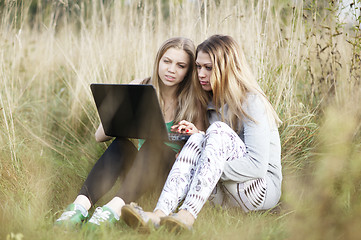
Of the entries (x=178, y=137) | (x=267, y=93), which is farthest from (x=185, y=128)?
(x=267, y=93)

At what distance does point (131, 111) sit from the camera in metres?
1.71

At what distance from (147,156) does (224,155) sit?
1.29 ft

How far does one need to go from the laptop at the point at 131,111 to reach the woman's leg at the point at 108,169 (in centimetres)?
12

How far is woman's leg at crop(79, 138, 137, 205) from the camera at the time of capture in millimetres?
1812

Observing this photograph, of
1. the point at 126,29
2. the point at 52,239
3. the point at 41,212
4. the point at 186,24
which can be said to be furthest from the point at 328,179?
the point at 126,29

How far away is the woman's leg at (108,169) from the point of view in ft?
5.94

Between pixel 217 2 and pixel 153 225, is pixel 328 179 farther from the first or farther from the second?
pixel 217 2

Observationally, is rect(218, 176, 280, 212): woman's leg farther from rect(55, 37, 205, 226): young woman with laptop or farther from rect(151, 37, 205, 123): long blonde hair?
rect(151, 37, 205, 123): long blonde hair

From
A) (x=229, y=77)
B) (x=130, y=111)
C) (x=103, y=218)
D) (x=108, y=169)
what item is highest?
(x=229, y=77)

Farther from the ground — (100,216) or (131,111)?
(131,111)

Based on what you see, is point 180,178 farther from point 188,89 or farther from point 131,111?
point 188,89

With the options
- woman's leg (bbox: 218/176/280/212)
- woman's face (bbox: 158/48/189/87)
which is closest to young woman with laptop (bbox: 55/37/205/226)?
woman's face (bbox: 158/48/189/87)

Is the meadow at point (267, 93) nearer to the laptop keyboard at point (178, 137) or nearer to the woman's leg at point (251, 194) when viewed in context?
the woman's leg at point (251, 194)

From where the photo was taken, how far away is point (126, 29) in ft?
10.5
